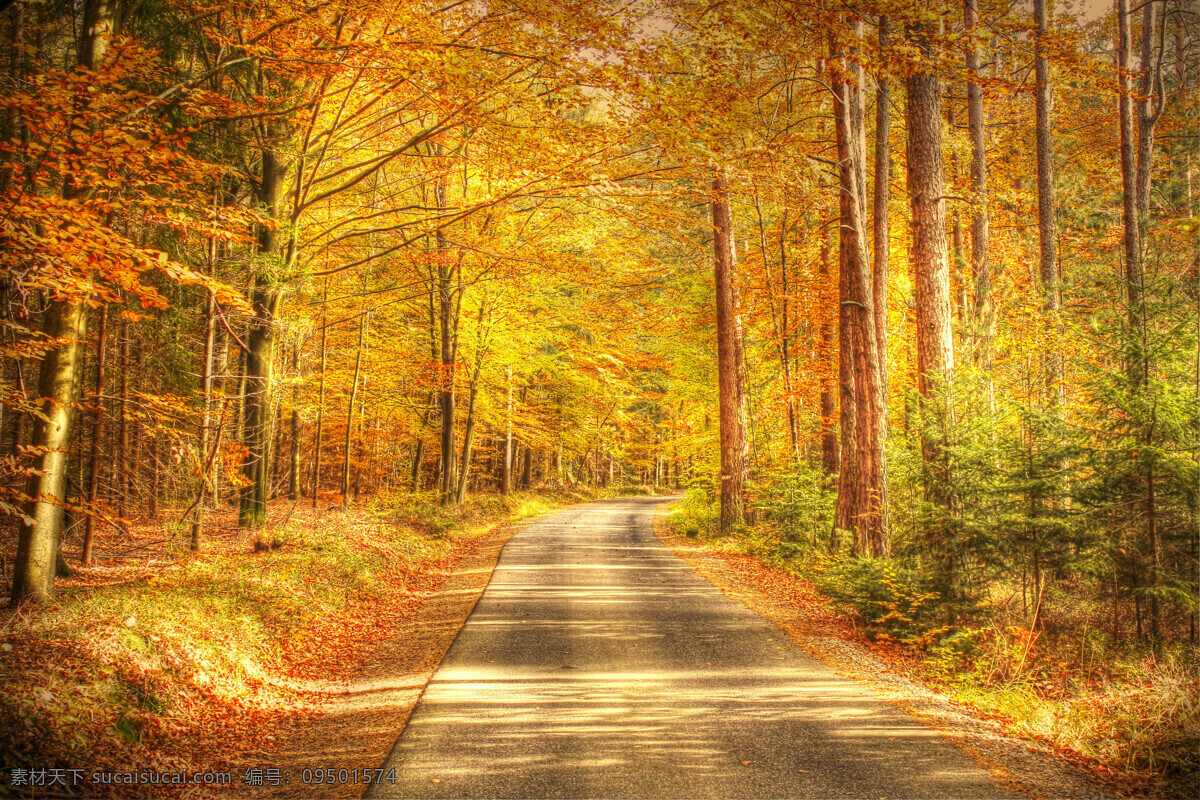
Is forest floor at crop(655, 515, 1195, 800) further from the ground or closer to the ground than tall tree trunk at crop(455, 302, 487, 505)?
closer to the ground

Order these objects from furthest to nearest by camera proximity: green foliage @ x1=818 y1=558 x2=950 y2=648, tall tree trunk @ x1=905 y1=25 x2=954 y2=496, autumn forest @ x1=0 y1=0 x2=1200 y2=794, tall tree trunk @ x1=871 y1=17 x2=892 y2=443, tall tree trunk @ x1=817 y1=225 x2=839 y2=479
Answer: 1. tall tree trunk @ x1=817 y1=225 x2=839 y2=479
2. tall tree trunk @ x1=871 y1=17 x2=892 y2=443
3. tall tree trunk @ x1=905 y1=25 x2=954 y2=496
4. green foliage @ x1=818 y1=558 x2=950 y2=648
5. autumn forest @ x1=0 y1=0 x2=1200 y2=794

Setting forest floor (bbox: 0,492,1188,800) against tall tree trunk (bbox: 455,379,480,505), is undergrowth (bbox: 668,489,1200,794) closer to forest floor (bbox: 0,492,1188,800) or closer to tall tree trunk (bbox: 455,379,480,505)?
forest floor (bbox: 0,492,1188,800)

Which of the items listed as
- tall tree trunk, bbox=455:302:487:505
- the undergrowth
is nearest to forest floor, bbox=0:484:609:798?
the undergrowth

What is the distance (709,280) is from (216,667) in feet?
51.4

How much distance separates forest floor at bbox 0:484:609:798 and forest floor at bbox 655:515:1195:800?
14.6 feet

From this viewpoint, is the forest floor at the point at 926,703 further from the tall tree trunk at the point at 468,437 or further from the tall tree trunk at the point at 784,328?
the tall tree trunk at the point at 468,437

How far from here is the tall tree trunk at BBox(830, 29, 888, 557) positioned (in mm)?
9852

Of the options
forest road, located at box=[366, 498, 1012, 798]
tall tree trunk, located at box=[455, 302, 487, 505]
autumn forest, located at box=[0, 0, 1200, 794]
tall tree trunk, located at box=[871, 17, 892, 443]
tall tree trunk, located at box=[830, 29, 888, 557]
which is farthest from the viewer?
tall tree trunk, located at box=[455, 302, 487, 505]

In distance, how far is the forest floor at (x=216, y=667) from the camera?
13.9 ft

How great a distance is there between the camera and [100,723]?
4453 millimetres

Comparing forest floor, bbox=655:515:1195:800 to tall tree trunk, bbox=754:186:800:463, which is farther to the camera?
tall tree trunk, bbox=754:186:800:463

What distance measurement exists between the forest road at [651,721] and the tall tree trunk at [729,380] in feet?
24.8

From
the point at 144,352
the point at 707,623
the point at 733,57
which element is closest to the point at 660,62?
the point at 733,57

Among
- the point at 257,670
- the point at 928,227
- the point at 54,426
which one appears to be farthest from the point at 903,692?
the point at 54,426
